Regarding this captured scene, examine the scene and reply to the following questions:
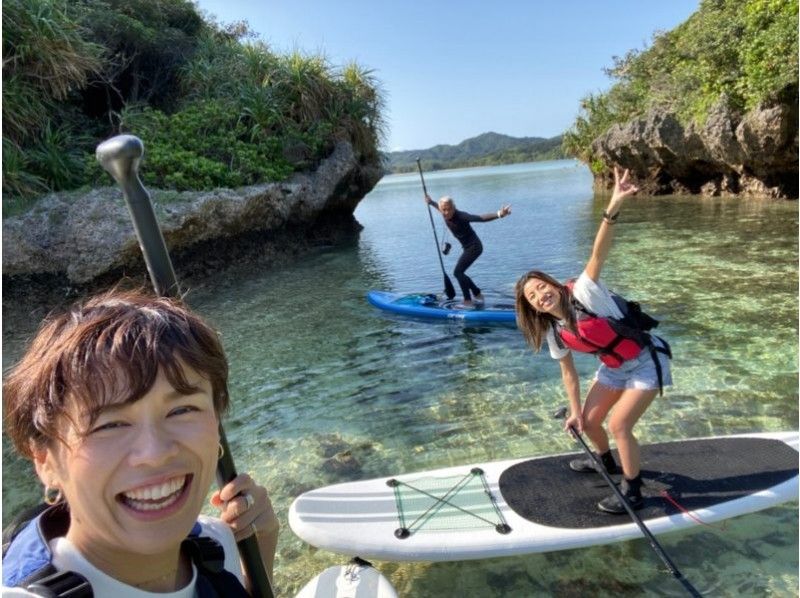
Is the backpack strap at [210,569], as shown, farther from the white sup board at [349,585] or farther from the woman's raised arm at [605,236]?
the woman's raised arm at [605,236]

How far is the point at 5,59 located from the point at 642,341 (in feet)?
41.7

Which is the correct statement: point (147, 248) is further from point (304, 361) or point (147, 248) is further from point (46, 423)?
point (304, 361)

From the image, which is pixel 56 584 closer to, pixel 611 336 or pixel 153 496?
Answer: pixel 153 496

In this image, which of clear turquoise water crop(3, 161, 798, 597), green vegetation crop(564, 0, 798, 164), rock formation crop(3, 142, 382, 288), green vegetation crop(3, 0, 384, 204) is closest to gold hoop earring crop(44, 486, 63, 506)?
clear turquoise water crop(3, 161, 798, 597)

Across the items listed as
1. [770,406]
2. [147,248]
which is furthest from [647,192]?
[147,248]

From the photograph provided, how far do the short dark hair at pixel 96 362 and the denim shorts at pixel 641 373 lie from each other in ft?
10.2

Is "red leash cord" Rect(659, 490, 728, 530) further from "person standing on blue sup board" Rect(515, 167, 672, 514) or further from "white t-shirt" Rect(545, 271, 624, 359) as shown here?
"white t-shirt" Rect(545, 271, 624, 359)

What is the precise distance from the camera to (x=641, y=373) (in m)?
3.59

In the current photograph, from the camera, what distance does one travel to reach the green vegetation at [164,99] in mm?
10766

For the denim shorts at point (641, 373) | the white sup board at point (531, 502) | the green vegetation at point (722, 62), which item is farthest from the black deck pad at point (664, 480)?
the green vegetation at point (722, 62)

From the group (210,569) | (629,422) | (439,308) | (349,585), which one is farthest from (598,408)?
(439,308)

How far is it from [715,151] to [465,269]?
1568 cm

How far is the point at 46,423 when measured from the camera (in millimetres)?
1204

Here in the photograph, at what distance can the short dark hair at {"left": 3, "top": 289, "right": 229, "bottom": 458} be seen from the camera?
1193mm
